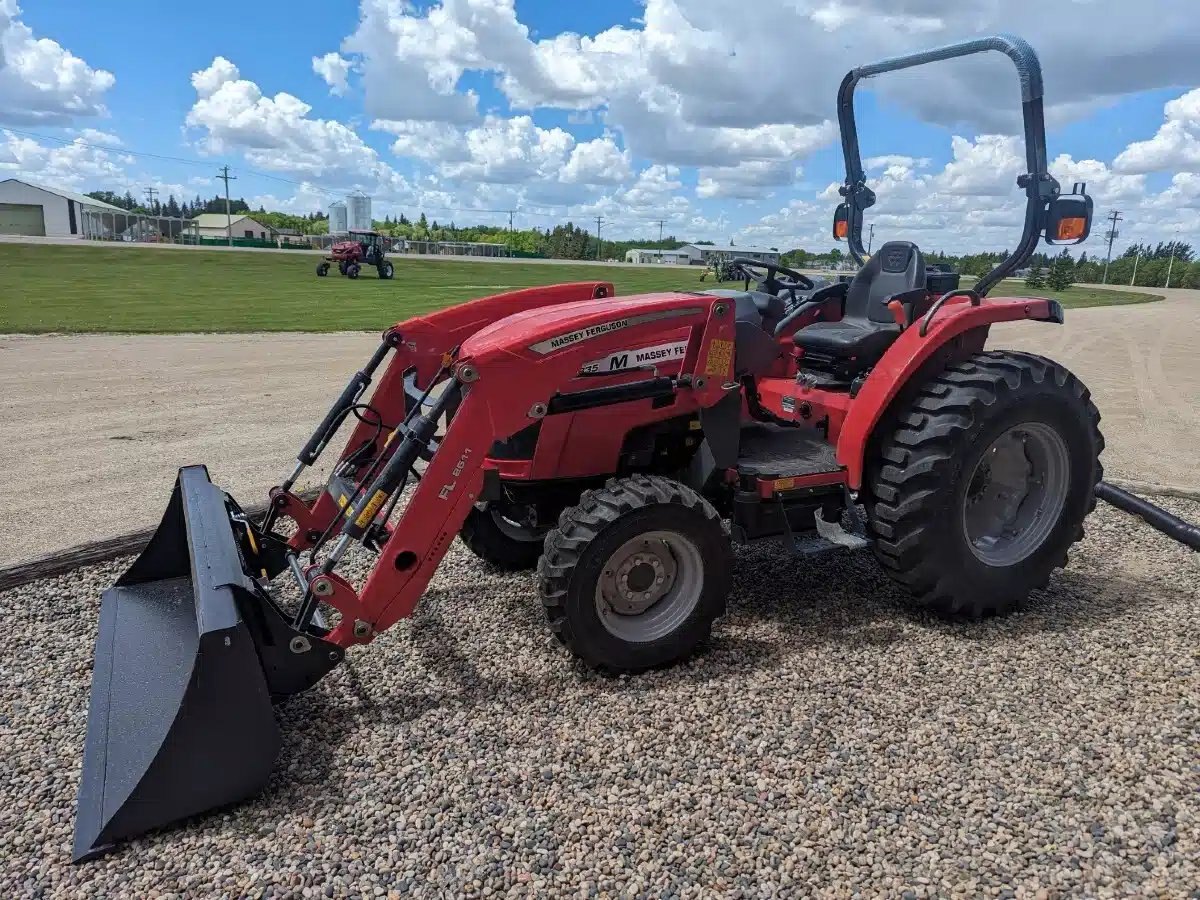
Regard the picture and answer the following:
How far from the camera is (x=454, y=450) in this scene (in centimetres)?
325

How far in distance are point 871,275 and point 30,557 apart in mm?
Answer: 4789

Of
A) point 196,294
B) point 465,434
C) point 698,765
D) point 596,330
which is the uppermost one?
point 596,330

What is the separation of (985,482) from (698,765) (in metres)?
2.32

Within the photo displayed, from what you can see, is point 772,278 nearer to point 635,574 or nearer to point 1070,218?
point 1070,218

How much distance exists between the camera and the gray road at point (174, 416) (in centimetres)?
583

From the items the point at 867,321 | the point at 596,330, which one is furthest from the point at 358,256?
the point at 596,330

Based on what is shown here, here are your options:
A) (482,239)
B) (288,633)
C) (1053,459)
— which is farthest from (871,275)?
(482,239)

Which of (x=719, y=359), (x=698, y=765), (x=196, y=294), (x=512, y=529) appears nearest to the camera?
(x=698, y=765)

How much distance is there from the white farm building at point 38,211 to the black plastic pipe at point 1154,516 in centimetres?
9010

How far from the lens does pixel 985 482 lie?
173 inches

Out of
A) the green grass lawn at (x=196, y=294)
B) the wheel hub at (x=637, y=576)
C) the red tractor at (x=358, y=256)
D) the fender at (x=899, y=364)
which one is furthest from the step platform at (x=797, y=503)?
the red tractor at (x=358, y=256)

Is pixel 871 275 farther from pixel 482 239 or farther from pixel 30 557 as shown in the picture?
pixel 482 239

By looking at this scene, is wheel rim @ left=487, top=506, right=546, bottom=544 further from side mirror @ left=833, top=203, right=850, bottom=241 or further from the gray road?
side mirror @ left=833, top=203, right=850, bottom=241

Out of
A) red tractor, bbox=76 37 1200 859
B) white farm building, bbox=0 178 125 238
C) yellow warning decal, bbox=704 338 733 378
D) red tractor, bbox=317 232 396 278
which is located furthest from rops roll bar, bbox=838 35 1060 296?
white farm building, bbox=0 178 125 238
